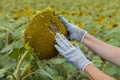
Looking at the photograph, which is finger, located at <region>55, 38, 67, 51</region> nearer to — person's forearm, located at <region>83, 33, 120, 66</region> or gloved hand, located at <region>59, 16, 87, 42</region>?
gloved hand, located at <region>59, 16, 87, 42</region>

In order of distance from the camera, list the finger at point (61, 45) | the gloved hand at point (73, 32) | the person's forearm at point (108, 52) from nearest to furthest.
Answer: the finger at point (61, 45)
the gloved hand at point (73, 32)
the person's forearm at point (108, 52)

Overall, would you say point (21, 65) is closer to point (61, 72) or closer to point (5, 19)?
point (61, 72)

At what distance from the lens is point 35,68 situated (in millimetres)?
2924

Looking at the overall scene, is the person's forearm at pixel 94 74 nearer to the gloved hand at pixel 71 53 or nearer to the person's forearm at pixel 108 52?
the gloved hand at pixel 71 53

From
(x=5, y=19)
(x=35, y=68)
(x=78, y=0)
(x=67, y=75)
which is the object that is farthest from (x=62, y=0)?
(x=35, y=68)

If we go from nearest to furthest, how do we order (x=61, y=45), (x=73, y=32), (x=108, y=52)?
(x=61, y=45) < (x=73, y=32) < (x=108, y=52)

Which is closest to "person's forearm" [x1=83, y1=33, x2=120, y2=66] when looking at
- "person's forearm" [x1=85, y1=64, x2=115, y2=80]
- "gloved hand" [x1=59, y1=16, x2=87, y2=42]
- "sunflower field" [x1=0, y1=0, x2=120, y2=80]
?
"gloved hand" [x1=59, y1=16, x2=87, y2=42]

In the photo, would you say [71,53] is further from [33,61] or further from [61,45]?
A: [33,61]

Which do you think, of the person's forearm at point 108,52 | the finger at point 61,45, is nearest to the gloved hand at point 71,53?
the finger at point 61,45

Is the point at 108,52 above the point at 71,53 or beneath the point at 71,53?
beneath

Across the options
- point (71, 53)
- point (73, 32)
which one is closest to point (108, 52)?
point (73, 32)

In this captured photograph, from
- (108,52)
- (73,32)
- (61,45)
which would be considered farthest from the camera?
(108,52)

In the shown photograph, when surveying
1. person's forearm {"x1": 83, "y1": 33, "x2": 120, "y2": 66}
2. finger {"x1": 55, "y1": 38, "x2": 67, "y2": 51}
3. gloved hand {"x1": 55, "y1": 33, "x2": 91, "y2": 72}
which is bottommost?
person's forearm {"x1": 83, "y1": 33, "x2": 120, "y2": 66}

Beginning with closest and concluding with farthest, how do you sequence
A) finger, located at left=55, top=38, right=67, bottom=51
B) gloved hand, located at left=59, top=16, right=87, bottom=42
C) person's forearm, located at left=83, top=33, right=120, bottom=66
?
finger, located at left=55, top=38, right=67, bottom=51
gloved hand, located at left=59, top=16, right=87, bottom=42
person's forearm, located at left=83, top=33, right=120, bottom=66
